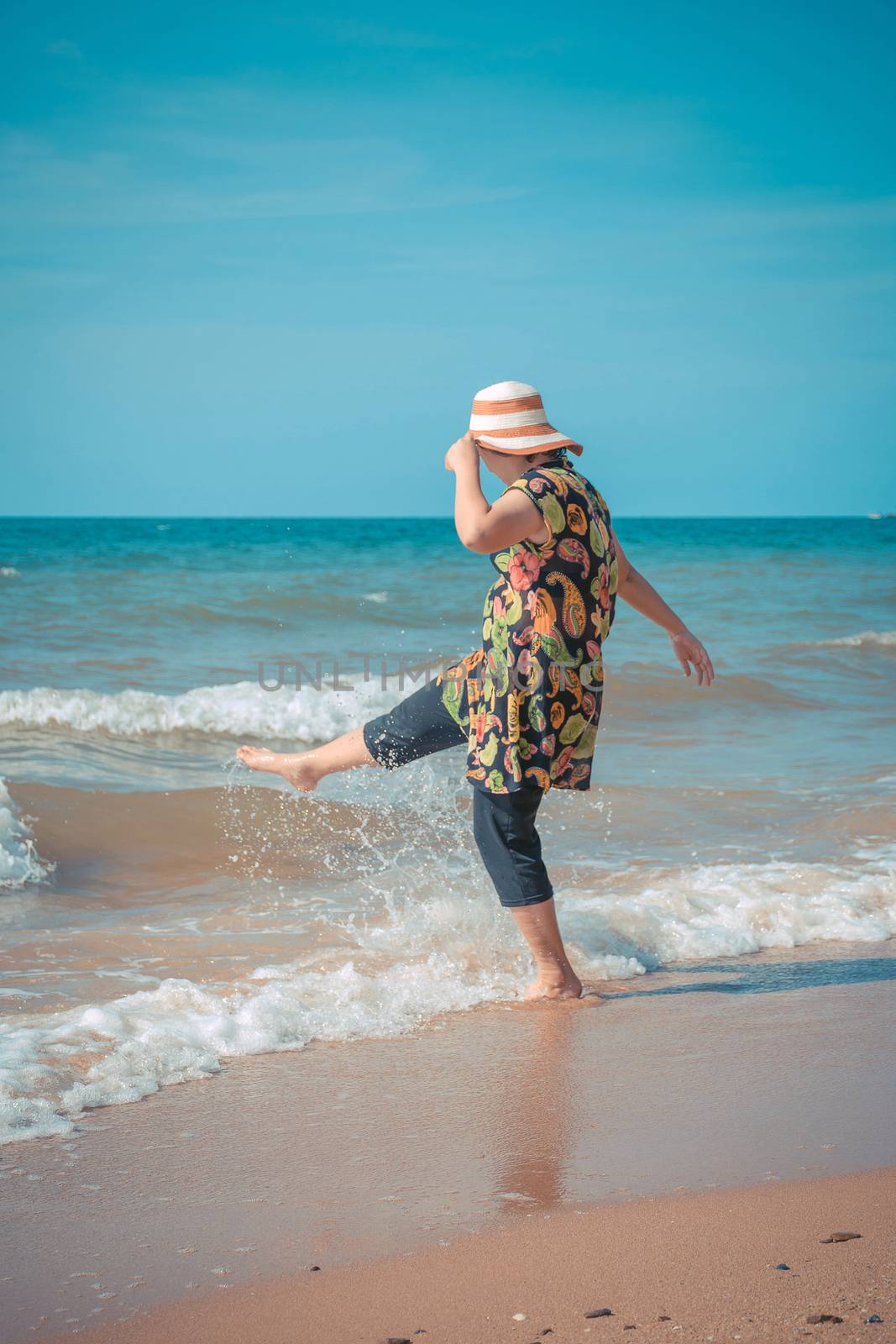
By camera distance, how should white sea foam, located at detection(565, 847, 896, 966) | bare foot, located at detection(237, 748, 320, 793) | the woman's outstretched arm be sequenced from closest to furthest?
the woman's outstretched arm
bare foot, located at detection(237, 748, 320, 793)
white sea foam, located at detection(565, 847, 896, 966)

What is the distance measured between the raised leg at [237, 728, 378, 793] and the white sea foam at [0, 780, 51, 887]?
5.52 ft

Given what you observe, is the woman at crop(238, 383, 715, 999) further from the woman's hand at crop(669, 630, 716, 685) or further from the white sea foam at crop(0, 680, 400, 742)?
the white sea foam at crop(0, 680, 400, 742)

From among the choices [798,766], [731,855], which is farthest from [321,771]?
[798,766]

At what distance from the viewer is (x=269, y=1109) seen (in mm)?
2748

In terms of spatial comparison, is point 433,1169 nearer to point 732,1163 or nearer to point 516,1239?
point 516,1239

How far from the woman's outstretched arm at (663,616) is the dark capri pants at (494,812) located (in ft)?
2.01

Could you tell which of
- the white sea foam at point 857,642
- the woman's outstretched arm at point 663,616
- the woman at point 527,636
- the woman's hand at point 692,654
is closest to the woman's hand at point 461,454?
the woman at point 527,636

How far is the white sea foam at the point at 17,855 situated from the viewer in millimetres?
5195

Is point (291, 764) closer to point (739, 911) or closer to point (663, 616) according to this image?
point (663, 616)

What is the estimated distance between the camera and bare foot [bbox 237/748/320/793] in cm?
384

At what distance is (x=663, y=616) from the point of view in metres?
3.64

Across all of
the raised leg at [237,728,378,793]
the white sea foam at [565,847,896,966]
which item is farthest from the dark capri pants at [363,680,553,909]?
the white sea foam at [565,847,896,966]

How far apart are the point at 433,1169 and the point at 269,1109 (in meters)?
0.48

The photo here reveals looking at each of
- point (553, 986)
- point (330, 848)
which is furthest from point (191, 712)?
point (553, 986)
